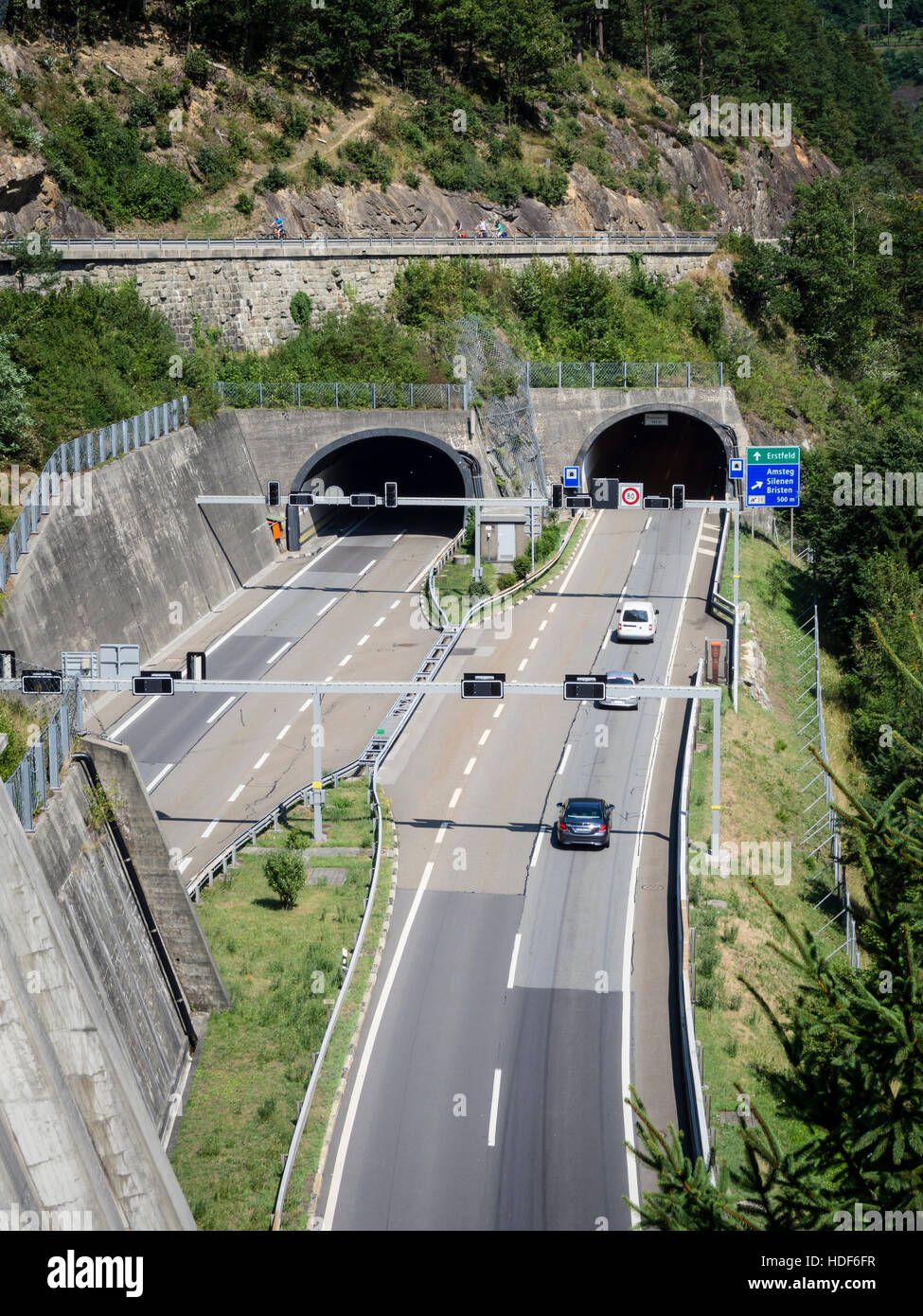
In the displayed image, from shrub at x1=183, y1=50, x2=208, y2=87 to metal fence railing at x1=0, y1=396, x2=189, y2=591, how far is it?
28265 millimetres

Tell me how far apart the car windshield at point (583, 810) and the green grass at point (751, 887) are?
7.71ft

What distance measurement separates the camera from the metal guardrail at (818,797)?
106ft

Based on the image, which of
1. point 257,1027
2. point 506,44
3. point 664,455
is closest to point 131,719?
point 257,1027

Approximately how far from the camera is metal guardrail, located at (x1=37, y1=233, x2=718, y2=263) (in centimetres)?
6012

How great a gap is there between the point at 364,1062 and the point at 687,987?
6.42m

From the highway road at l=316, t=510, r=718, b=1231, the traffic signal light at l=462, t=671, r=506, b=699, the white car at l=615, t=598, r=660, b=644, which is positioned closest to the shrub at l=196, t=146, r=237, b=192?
the white car at l=615, t=598, r=660, b=644

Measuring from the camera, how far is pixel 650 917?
3216 centimetres

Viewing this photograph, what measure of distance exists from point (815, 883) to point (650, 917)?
18.0ft

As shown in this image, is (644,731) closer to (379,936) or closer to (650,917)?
(650,917)

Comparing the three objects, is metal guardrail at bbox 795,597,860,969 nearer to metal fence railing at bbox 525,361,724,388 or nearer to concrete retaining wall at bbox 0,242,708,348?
metal fence railing at bbox 525,361,724,388

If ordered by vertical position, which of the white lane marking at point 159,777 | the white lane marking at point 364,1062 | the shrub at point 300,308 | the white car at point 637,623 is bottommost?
the white lane marking at point 364,1062

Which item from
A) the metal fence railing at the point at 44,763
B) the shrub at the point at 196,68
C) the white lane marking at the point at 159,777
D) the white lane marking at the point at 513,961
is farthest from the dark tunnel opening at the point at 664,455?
the metal fence railing at the point at 44,763

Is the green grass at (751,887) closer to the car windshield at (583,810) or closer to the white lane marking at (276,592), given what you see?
the car windshield at (583,810)

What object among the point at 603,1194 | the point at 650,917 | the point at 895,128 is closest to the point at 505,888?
the point at 650,917
